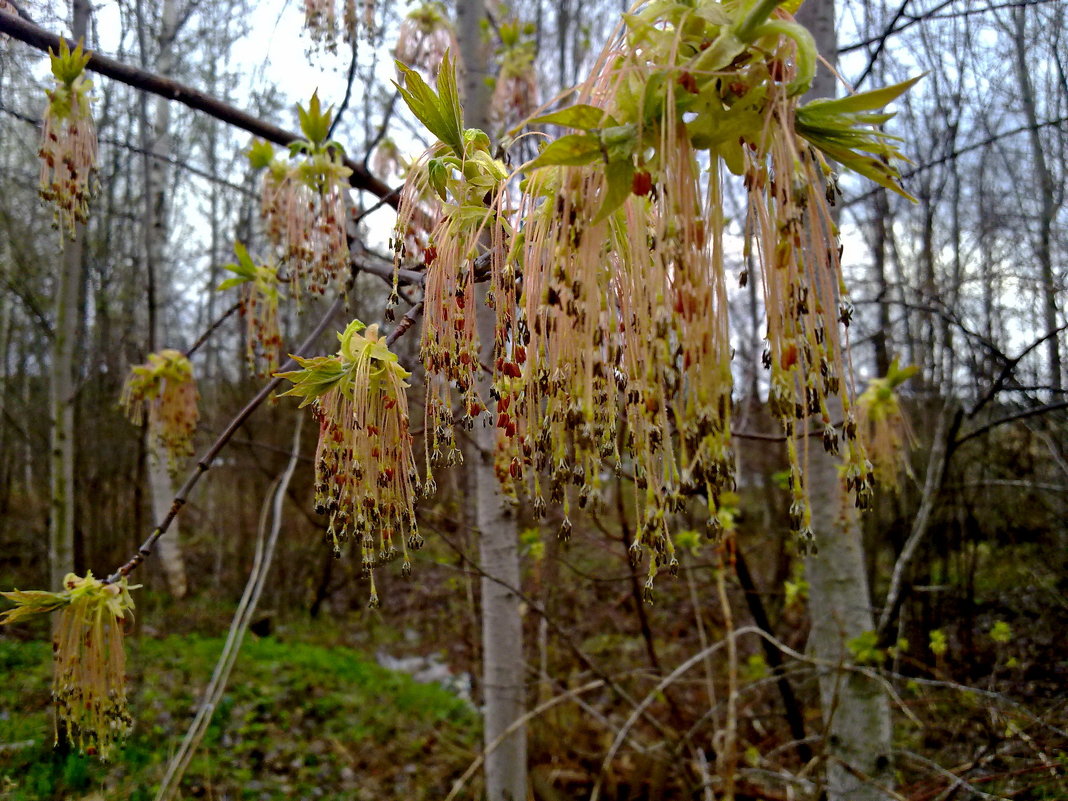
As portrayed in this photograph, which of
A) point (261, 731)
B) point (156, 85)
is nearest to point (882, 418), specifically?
point (156, 85)

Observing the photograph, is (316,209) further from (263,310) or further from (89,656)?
(89,656)

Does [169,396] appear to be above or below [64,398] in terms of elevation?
below

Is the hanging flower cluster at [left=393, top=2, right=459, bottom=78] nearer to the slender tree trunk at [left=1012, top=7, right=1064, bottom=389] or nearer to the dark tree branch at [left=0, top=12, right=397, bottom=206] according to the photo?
the dark tree branch at [left=0, top=12, right=397, bottom=206]

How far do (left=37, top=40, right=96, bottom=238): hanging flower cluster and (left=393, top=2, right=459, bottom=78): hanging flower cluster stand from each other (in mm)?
2266

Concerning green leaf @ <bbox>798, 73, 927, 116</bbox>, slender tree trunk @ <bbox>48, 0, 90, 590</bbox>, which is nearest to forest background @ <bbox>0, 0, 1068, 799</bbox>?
slender tree trunk @ <bbox>48, 0, 90, 590</bbox>

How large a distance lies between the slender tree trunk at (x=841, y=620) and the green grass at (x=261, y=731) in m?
3.23

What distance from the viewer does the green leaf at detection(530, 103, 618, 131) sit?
85 cm

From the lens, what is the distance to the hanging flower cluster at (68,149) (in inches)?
89.6

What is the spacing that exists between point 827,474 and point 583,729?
379cm

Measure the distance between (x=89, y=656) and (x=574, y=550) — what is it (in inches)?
348

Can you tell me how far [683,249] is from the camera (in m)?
0.85

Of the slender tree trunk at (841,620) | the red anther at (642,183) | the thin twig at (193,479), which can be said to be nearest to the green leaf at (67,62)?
the thin twig at (193,479)

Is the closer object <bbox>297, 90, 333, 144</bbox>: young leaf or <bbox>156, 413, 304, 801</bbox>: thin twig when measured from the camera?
<bbox>297, 90, 333, 144</bbox>: young leaf

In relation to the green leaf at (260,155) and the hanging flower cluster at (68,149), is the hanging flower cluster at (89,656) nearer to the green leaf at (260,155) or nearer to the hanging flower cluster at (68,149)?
the hanging flower cluster at (68,149)
